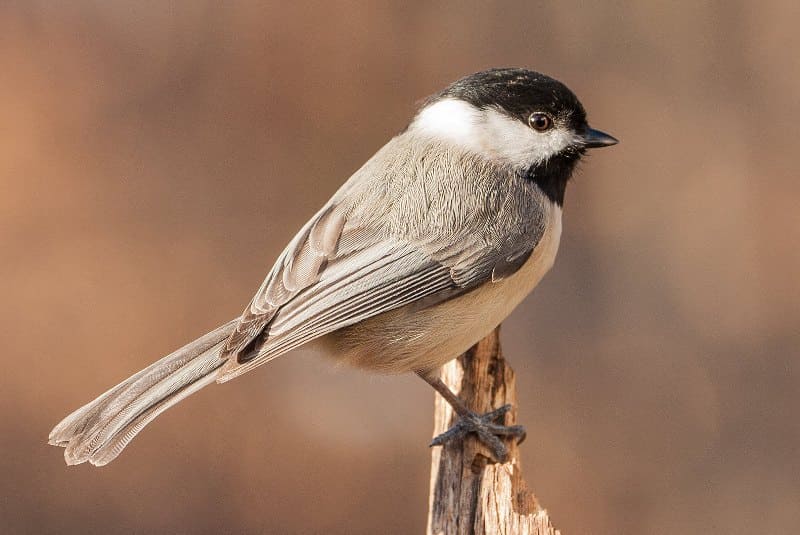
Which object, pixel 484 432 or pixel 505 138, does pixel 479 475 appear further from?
pixel 505 138

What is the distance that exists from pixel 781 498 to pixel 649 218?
1.78 m

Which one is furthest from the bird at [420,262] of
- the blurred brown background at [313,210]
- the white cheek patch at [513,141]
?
the blurred brown background at [313,210]

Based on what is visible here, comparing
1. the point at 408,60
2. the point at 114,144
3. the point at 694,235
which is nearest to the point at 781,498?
the point at 694,235

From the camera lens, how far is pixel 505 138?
3551 mm

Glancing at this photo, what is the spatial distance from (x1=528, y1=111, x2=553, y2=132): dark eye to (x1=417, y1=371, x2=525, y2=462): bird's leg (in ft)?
3.18

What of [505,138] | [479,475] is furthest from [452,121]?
[479,475]

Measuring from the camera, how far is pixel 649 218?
5949mm

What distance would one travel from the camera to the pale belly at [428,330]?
11.0ft

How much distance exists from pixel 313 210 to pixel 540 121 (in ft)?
8.53

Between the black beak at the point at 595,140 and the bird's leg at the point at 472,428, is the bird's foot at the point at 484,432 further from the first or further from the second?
the black beak at the point at 595,140

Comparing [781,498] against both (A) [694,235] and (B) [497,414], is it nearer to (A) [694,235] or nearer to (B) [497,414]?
(A) [694,235]

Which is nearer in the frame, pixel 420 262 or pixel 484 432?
pixel 420 262

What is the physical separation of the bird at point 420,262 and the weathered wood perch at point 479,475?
9cm

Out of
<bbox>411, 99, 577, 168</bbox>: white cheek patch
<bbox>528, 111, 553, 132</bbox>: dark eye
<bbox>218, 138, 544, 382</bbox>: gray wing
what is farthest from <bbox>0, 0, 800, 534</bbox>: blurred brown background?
<bbox>528, 111, 553, 132</bbox>: dark eye
